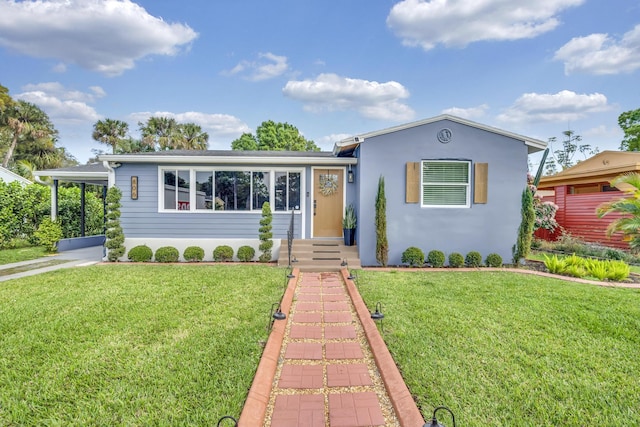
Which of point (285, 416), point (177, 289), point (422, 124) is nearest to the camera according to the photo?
point (285, 416)

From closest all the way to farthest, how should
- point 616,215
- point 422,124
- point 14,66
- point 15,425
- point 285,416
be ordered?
1. point 15,425
2. point 285,416
3. point 422,124
4. point 616,215
5. point 14,66

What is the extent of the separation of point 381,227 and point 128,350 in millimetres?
5921

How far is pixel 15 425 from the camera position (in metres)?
2.12

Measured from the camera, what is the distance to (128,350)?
126 inches

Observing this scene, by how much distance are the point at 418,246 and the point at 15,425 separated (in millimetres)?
7642

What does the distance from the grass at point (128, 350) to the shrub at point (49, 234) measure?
4.58 m

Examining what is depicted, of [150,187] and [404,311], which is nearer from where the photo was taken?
[404,311]

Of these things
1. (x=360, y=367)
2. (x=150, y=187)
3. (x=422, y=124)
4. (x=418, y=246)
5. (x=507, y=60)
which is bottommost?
(x=360, y=367)

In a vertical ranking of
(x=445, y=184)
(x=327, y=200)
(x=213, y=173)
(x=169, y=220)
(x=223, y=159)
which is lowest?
(x=169, y=220)

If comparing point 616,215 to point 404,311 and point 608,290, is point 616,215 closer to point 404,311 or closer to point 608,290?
point 608,290

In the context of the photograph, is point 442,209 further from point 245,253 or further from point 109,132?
point 109,132

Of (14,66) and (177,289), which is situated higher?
(14,66)

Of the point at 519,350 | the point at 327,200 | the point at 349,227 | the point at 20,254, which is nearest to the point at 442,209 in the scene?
the point at 349,227

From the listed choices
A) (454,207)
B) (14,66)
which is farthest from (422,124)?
(14,66)
